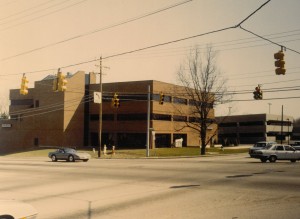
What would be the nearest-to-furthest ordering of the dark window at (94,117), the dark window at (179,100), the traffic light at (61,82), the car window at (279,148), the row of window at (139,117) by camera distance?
the traffic light at (61,82) < the car window at (279,148) < the row of window at (139,117) < the dark window at (94,117) < the dark window at (179,100)

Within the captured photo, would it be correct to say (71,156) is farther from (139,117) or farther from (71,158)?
(139,117)

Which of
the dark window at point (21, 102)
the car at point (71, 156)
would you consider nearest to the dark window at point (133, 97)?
the dark window at point (21, 102)

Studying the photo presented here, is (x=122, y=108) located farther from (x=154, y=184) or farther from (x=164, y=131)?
(x=154, y=184)

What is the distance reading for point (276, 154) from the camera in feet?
107

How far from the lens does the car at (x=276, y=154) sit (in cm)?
3212

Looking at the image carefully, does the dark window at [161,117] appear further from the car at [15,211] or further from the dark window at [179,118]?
the car at [15,211]

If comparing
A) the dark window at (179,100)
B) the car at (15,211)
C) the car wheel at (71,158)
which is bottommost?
the car wheel at (71,158)

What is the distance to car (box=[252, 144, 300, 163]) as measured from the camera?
105 ft

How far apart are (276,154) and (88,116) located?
4094cm

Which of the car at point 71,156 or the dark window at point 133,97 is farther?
the dark window at point 133,97

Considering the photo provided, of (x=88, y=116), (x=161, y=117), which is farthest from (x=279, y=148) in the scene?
(x=88, y=116)

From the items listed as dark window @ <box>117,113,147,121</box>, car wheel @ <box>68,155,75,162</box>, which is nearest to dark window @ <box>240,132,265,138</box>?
dark window @ <box>117,113,147,121</box>

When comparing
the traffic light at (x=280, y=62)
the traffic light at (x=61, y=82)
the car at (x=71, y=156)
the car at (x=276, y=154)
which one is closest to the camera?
the traffic light at (x=280, y=62)

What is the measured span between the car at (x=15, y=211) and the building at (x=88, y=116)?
5215 centimetres
